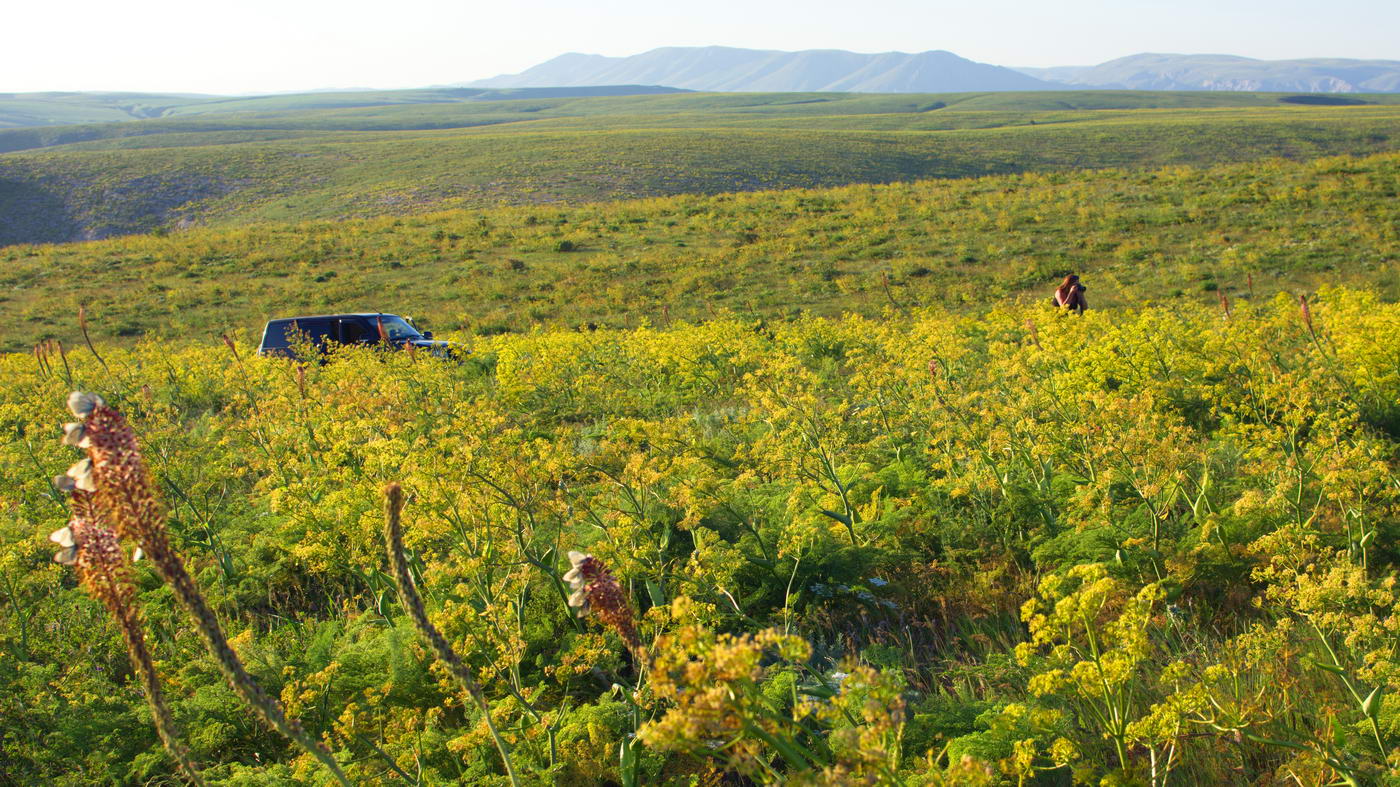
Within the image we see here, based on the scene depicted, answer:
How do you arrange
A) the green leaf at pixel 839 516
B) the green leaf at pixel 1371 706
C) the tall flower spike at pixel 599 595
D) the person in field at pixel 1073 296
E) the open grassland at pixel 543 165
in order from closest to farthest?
1. the tall flower spike at pixel 599 595
2. the green leaf at pixel 1371 706
3. the green leaf at pixel 839 516
4. the person in field at pixel 1073 296
5. the open grassland at pixel 543 165

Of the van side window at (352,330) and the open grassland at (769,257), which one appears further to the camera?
the open grassland at (769,257)

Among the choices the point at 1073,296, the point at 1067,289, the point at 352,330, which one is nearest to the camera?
the point at 1073,296

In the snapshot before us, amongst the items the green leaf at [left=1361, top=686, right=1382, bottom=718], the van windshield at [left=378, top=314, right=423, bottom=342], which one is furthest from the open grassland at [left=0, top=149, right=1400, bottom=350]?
the green leaf at [left=1361, top=686, right=1382, bottom=718]

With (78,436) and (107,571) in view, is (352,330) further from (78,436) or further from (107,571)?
(78,436)

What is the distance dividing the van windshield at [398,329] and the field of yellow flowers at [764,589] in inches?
443

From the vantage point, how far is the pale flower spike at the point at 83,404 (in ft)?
5.74

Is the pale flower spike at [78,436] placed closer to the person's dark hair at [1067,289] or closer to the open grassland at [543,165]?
the person's dark hair at [1067,289]

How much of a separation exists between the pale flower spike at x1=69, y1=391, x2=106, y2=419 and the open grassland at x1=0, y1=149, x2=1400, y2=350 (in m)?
19.4

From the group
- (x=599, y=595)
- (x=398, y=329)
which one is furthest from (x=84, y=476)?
(x=398, y=329)

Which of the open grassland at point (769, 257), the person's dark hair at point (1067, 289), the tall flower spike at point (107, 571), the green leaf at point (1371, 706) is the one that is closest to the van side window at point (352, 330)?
the open grassland at point (769, 257)

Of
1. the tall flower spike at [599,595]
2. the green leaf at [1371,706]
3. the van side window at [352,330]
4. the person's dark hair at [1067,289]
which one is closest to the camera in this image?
the tall flower spike at [599,595]

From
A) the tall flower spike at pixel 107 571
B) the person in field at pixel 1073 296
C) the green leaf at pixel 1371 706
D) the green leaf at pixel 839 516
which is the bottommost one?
the green leaf at pixel 839 516

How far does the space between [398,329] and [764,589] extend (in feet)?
56.3

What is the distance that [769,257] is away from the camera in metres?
29.5
